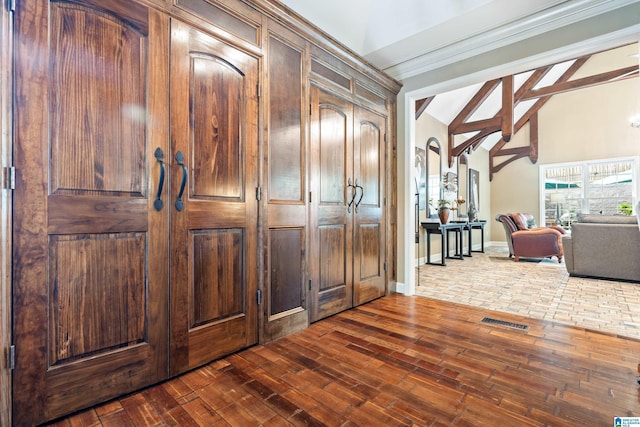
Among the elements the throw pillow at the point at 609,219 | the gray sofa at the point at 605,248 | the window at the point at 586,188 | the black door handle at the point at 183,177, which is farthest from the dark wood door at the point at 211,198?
the window at the point at 586,188

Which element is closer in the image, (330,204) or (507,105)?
(330,204)

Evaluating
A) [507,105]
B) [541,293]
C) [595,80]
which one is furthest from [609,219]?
[595,80]

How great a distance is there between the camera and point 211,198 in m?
1.82

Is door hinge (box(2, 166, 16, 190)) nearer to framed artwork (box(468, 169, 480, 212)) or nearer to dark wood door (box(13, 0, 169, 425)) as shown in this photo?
dark wood door (box(13, 0, 169, 425))

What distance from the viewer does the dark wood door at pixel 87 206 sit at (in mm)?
1250

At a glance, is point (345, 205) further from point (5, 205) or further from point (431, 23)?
point (5, 205)

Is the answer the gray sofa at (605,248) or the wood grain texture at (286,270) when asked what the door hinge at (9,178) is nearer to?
the wood grain texture at (286,270)

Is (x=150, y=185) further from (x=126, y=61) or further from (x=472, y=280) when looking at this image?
(x=472, y=280)

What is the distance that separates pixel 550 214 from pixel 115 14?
33.7 feet

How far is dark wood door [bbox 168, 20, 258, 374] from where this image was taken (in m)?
1.67

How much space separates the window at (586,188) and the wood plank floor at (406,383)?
761 cm

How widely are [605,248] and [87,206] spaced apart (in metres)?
5.66

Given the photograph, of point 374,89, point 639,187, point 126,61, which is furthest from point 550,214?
point 126,61

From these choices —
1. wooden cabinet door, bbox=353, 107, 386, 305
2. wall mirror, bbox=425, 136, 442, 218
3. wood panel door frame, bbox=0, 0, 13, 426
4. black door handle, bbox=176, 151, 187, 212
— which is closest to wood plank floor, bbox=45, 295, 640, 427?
wood panel door frame, bbox=0, 0, 13, 426
